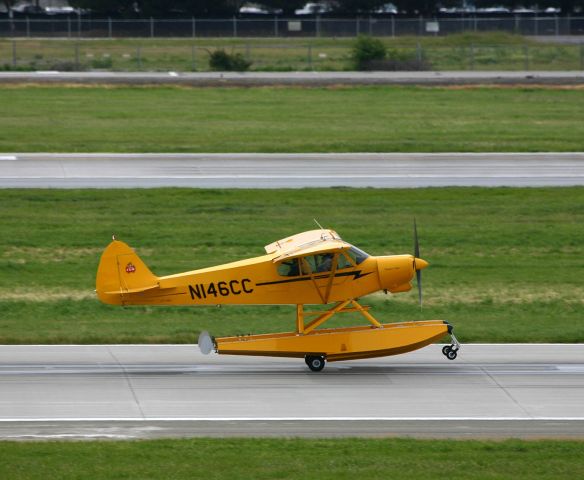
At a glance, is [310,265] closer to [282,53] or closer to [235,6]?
[282,53]

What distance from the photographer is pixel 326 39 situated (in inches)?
3784

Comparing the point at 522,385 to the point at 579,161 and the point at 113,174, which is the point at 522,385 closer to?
the point at 113,174

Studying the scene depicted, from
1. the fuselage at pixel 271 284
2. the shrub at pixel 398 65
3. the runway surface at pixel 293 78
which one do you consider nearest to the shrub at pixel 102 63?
the runway surface at pixel 293 78

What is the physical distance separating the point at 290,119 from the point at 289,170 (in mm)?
13163

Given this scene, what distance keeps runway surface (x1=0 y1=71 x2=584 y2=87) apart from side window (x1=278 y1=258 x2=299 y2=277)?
47047 mm

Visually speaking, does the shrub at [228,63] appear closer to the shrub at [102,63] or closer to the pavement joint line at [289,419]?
the shrub at [102,63]

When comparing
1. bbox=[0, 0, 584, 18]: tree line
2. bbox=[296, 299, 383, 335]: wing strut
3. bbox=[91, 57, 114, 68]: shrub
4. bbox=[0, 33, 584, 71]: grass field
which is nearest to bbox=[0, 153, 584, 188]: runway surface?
bbox=[296, 299, 383, 335]: wing strut

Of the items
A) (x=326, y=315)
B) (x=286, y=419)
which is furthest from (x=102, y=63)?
(x=286, y=419)

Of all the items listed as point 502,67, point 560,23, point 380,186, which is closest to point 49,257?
point 380,186

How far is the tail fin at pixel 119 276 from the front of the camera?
2030 centimetres

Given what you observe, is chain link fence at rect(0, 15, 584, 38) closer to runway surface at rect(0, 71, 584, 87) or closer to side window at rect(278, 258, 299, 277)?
runway surface at rect(0, 71, 584, 87)

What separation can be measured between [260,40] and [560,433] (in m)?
81.3

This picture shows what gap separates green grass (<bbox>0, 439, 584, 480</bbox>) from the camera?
15094mm

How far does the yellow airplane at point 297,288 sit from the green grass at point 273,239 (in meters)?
2.76
